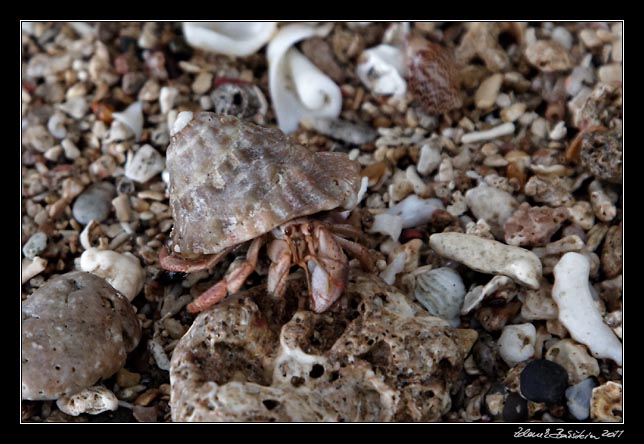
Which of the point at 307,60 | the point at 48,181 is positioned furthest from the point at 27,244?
the point at 307,60

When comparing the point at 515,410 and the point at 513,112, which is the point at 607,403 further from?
the point at 513,112

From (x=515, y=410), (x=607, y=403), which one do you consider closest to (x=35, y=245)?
(x=515, y=410)

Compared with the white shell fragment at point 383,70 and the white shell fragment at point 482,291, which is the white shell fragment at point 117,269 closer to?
the white shell fragment at point 482,291

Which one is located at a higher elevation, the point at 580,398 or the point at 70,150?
the point at 580,398

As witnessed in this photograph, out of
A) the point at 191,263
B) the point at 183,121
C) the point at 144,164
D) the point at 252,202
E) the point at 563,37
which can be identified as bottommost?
the point at 144,164

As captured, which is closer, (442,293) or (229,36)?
(442,293)

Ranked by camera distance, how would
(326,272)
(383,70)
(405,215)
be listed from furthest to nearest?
1. (383,70)
2. (405,215)
3. (326,272)

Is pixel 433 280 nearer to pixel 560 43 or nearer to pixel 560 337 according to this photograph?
pixel 560 337
